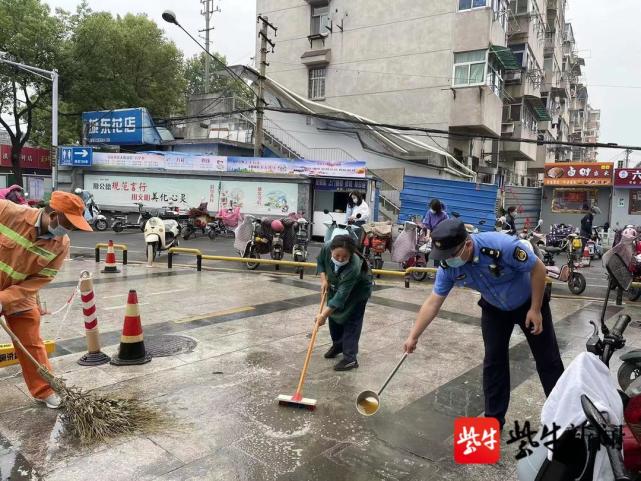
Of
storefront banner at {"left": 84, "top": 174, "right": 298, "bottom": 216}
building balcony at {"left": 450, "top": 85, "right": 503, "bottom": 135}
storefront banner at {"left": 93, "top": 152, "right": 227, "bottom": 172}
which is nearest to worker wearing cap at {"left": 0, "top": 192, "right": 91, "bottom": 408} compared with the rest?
storefront banner at {"left": 84, "top": 174, "right": 298, "bottom": 216}

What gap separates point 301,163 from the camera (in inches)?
659

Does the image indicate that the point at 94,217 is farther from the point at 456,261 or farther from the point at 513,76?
the point at 513,76

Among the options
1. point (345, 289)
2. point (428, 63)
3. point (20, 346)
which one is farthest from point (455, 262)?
point (428, 63)

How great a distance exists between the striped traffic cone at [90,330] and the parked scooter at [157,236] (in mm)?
6222

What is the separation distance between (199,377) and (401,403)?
69.8 inches

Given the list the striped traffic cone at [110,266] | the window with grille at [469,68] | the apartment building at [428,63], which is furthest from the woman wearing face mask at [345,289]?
the window with grille at [469,68]

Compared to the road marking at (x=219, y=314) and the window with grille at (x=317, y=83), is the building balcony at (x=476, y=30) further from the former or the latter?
the road marking at (x=219, y=314)

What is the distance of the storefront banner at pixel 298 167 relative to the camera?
15896mm

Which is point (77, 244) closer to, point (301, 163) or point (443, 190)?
point (301, 163)

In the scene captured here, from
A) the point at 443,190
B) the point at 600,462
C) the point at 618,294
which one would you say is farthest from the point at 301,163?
the point at 600,462

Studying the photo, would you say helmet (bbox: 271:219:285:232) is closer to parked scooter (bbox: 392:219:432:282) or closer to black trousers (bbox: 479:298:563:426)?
parked scooter (bbox: 392:219:432:282)

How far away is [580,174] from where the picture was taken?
22.0m

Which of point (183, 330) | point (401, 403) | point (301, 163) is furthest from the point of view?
point (301, 163)

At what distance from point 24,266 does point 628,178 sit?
76.7ft
